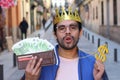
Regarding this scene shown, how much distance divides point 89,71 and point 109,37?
91.0ft

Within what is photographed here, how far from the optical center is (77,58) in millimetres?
2850

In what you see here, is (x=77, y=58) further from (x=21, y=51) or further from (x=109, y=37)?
(x=109, y=37)

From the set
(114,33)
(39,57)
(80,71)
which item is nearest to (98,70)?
(80,71)

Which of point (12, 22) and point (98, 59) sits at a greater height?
point (98, 59)

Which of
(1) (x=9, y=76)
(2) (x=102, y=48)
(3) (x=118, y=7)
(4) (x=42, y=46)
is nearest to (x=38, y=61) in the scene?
(4) (x=42, y=46)

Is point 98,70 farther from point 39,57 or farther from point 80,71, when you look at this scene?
point 39,57

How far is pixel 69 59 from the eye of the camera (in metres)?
2.83

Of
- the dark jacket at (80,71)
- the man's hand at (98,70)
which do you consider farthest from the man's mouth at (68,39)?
the man's hand at (98,70)

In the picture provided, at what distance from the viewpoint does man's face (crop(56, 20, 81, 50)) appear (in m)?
2.75

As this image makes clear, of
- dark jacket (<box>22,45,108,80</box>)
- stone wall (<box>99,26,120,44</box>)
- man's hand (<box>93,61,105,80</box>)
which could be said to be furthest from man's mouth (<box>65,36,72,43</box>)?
stone wall (<box>99,26,120,44</box>)

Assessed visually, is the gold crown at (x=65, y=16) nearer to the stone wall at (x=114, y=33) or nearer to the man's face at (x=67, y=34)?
the man's face at (x=67, y=34)

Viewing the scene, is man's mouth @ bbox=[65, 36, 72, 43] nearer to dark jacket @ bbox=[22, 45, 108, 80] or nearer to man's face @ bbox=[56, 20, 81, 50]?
man's face @ bbox=[56, 20, 81, 50]

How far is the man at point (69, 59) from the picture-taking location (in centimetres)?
274

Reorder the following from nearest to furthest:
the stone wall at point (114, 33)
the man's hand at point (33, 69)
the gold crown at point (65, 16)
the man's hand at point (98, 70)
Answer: the man's hand at point (33, 69) → the man's hand at point (98, 70) → the gold crown at point (65, 16) → the stone wall at point (114, 33)
